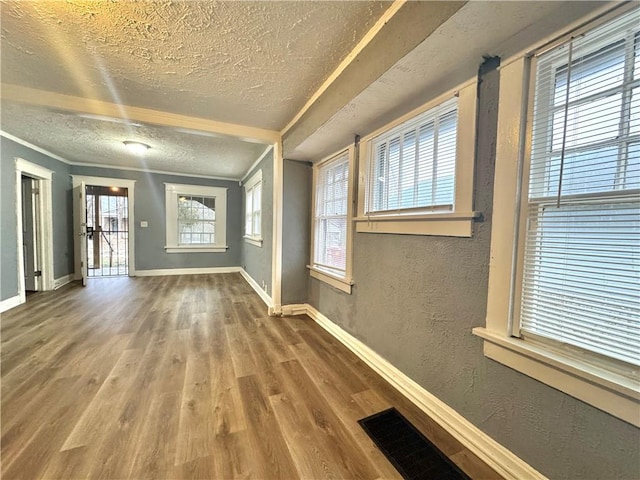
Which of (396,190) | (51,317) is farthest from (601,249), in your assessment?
(51,317)

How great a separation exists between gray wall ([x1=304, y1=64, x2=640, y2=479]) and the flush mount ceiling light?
148 inches

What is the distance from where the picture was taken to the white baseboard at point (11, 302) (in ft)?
10.4

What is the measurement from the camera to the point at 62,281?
15.1ft

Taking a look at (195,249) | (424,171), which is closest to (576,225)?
(424,171)

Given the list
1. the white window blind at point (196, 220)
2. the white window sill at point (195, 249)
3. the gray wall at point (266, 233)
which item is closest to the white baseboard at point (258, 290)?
the gray wall at point (266, 233)

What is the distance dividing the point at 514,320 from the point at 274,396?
59.4 inches

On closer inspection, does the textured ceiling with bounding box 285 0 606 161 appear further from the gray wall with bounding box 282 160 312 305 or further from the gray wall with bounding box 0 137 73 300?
the gray wall with bounding box 0 137 73 300

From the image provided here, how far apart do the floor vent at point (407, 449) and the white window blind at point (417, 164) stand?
132cm

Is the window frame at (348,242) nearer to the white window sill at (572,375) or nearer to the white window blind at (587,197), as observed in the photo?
the white window sill at (572,375)

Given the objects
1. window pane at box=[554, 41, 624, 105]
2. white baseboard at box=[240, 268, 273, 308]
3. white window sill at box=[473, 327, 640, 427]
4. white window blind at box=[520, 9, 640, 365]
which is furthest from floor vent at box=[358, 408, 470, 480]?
white baseboard at box=[240, 268, 273, 308]

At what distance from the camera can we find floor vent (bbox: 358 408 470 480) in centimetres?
119

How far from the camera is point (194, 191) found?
5.96 meters

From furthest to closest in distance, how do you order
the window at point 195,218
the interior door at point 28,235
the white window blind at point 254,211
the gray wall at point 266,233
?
the window at point 195,218, the white window blind at point 254,211, the interior door at point 28,235, the gray wall at point 266,233

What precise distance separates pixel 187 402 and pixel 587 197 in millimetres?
2365
